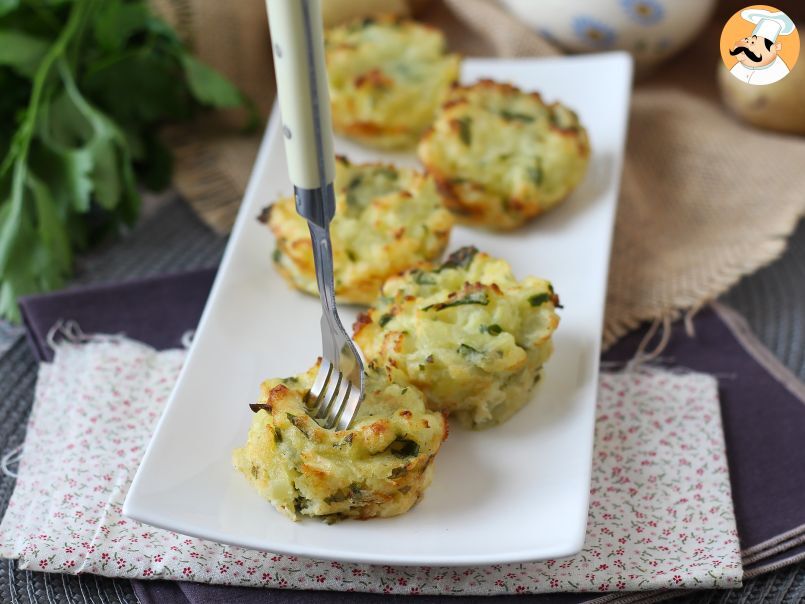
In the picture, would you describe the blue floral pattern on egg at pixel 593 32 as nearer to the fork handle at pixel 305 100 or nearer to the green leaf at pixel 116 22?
the green leaf at pixel 116 22

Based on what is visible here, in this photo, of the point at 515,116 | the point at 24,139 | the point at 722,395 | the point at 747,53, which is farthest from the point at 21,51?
the point at 722,395

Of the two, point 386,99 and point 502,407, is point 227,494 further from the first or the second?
point 386,99

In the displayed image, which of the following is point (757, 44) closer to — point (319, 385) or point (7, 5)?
point (319, 385)

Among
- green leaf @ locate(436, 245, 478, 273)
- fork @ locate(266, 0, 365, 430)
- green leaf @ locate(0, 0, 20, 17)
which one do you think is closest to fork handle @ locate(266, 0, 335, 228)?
fork @ locate(266, 0, 365, 430)

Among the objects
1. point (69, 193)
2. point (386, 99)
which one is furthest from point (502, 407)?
point (69, 193)

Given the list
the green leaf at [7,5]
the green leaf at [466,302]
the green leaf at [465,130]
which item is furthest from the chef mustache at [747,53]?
the green leaf at [7,5]

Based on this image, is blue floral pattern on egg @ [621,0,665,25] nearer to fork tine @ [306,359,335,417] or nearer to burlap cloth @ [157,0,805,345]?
burlap cloth @ [157,0,805,345]

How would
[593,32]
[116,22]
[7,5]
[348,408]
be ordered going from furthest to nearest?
[593,32] < [116,22] < [7,5] < [348,408]
